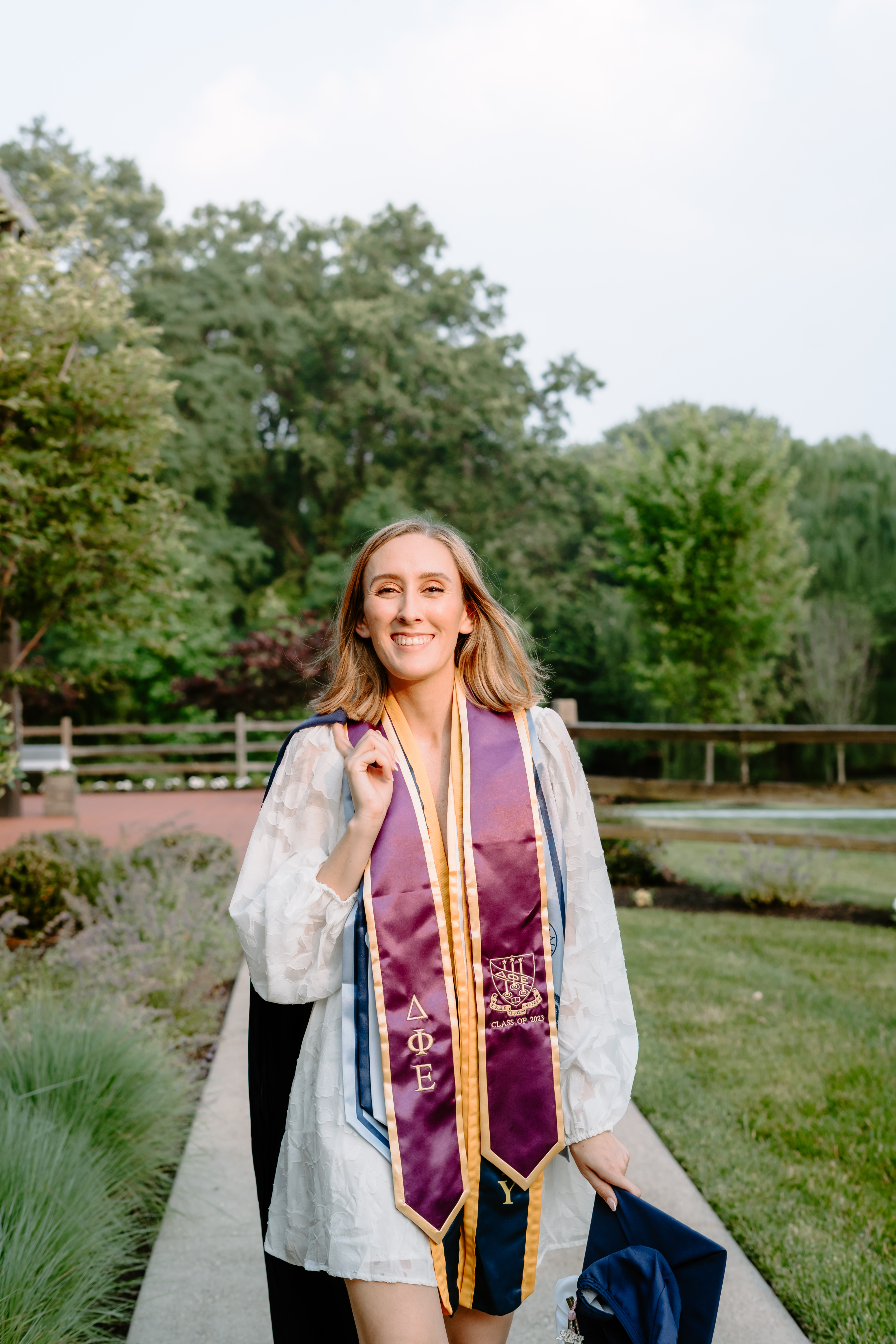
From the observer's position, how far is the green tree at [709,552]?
49.3ft

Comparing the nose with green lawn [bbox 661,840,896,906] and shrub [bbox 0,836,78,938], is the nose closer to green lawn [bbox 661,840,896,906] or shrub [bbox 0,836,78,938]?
shrub [bbox 0,836,78,938]

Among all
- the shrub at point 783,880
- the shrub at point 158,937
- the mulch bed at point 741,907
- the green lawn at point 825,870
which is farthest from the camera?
the green lawn at point 825,870

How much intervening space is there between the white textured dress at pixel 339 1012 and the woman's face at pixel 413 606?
200 millimetres

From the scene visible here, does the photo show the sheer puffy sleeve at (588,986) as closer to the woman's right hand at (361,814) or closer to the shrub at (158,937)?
the woman's right hand at (361,814)

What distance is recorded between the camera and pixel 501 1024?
5.67ft

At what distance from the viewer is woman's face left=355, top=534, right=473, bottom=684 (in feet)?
5.95

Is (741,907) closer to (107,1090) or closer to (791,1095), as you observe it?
(791,1095)

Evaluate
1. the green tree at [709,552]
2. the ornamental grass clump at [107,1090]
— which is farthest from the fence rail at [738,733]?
the green tree at [709,552]

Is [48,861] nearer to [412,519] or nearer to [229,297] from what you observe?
[412,519]

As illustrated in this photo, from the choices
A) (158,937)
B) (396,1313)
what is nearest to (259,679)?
(158,937)

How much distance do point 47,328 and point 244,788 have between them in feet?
47.0

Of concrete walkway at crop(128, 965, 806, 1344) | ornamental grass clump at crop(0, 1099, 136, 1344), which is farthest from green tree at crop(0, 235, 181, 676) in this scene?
ornamental grass clump at crop(0, 1099, 136, 1344)

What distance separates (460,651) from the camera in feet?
6.60

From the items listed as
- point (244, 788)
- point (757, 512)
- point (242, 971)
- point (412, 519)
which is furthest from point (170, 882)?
point (244, 788)
